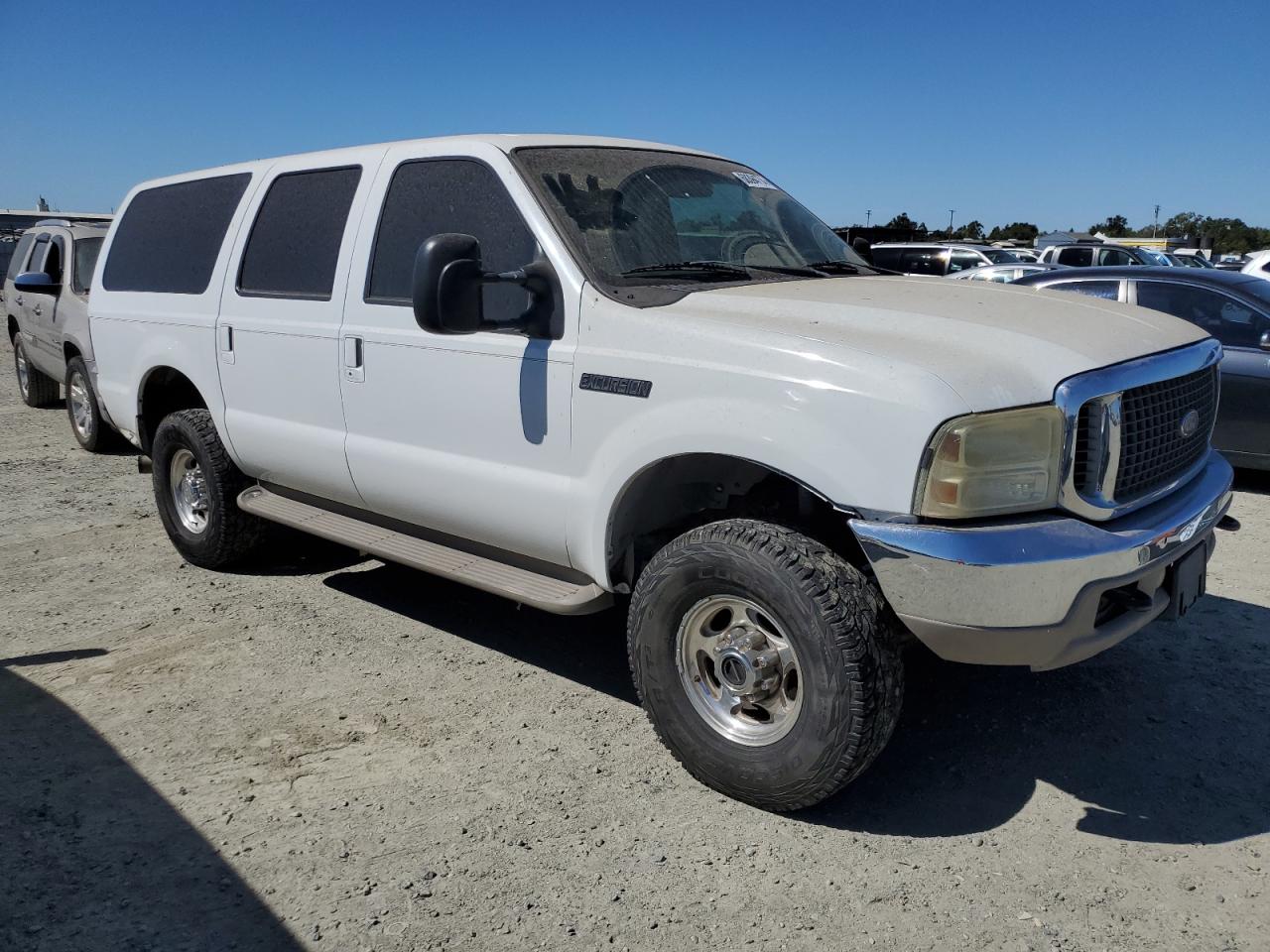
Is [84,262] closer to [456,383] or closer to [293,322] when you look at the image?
[293,322]

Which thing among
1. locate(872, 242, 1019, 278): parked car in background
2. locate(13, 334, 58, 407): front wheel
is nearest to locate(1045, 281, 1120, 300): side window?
locate(13, 334, 58, 407): front wheel

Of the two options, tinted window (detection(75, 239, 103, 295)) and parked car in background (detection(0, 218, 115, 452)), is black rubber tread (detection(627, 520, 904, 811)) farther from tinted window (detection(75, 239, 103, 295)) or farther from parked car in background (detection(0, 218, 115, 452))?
tinted window (detection(75, 239, 103, 295))

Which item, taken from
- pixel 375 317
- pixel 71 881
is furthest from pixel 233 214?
pixel 71 881

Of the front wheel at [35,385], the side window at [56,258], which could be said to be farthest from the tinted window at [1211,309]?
the front wheel at [35,385]

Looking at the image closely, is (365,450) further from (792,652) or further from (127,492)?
(127,492)

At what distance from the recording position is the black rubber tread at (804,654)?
121 inches

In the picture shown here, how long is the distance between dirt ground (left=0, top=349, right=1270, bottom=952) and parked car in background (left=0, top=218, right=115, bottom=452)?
4460 mm

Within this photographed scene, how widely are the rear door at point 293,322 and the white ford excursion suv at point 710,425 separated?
2 cm

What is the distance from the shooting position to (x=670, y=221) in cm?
411

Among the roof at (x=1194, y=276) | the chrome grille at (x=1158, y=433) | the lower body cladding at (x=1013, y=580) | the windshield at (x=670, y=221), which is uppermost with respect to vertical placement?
the windshield at (x=670, y=221)

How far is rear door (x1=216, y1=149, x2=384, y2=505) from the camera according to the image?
459cm

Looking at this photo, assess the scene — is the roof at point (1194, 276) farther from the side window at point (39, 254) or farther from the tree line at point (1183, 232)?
the tree line at point (1183, 232)

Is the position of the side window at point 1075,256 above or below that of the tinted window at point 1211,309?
above

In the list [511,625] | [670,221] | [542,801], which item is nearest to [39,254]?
[511,625]
